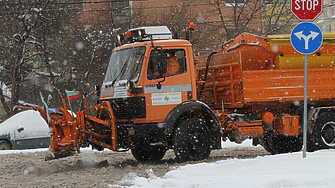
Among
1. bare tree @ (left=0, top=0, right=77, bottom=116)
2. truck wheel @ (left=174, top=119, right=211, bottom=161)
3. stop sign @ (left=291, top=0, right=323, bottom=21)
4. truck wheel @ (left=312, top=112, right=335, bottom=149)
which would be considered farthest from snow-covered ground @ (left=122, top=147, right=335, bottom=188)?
bare tree @ (left=0, top=0, right=77, bottom=116)

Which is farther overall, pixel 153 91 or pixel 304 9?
pixel 153 91

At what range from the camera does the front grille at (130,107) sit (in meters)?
7.56

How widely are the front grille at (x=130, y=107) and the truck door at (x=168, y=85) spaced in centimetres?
13

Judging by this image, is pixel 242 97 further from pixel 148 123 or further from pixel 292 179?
pixel 292 179

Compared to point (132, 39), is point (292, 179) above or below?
below

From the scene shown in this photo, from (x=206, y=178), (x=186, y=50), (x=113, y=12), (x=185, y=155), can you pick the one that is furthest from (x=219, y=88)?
(x=113, y=12)

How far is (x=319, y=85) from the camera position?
29.3 ft

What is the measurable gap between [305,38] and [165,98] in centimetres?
298

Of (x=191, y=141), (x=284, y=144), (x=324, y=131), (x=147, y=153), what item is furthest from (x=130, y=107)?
(x=324, y=131)

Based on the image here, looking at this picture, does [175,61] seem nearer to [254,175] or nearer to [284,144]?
[254,175]

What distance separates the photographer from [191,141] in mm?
7906

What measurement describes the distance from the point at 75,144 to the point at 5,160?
347cm

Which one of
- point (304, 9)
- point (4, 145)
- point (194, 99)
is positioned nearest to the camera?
point (304, 9)

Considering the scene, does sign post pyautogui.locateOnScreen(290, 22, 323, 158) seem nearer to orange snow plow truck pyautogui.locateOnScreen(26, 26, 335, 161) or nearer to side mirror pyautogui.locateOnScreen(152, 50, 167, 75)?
orange snow plow truck pyautogui.locateOnScreen(26, 26, 335, 161)
